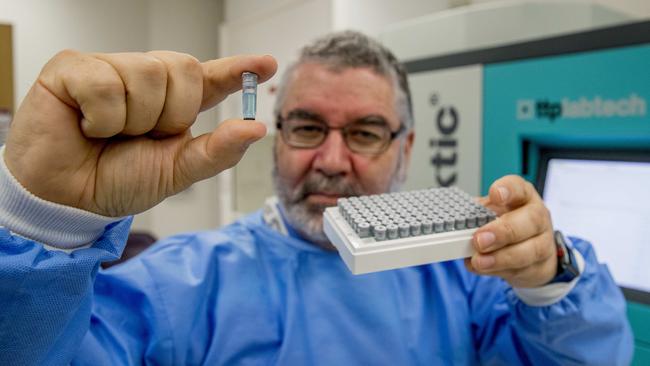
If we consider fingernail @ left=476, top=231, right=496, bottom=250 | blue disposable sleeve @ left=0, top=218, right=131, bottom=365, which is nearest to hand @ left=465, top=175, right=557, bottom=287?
fingernail @ left=476, top=231, right=496, bottom=250

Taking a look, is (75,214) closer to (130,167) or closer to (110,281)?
(130,167)

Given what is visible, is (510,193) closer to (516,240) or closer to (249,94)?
(516,240)

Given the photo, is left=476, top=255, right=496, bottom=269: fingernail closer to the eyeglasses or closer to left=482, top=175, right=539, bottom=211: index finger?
left=482, top=175, right=539, bottom=211: index finger

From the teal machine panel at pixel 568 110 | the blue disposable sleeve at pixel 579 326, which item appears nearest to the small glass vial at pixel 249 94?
the blue disposable sleeve at pixel 579 326

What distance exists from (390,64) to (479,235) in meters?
0.45

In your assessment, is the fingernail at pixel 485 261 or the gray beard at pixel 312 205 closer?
the fingernail at pixel 485 261

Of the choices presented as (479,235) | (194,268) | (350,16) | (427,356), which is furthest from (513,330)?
(350,16)

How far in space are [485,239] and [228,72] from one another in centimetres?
36

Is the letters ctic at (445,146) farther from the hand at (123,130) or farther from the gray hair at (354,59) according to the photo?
the hand at (123,130)

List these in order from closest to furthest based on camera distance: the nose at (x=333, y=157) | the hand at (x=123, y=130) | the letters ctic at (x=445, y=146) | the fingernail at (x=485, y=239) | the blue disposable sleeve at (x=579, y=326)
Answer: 1. the hand at (x=123, y=130)
2. the fingernail at (x=485, y=239)
3. the blue disposable sleeve at (x=579, y=326)
4. the nose at (x=333, y=157)
5. the letters ctic at (x=445, y=146)

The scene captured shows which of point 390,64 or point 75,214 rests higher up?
point 390,64

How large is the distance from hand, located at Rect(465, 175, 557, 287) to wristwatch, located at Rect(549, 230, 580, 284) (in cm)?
1

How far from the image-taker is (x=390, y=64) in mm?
938

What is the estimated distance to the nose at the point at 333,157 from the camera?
0.85m
